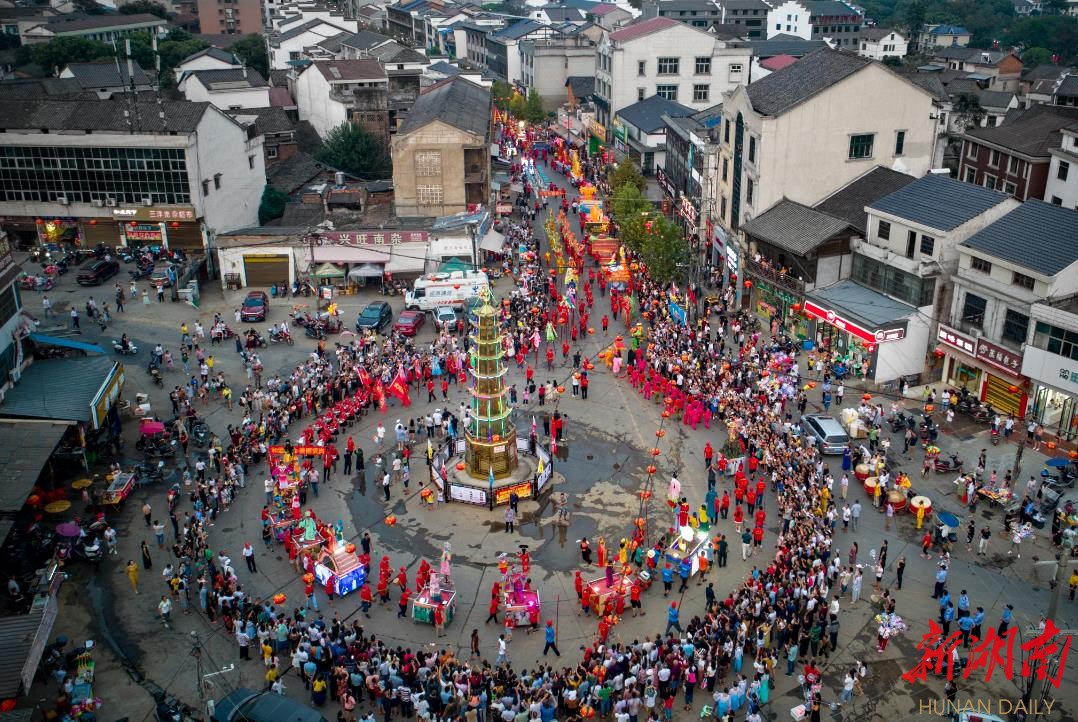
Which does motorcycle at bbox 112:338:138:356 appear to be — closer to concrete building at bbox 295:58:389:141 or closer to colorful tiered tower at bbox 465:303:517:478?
colorful tiered tower at bbox 465:303:517:478

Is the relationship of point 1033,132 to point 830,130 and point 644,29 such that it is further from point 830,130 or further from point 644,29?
point 644,29

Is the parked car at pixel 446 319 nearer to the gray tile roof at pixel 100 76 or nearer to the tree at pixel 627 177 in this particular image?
the tree at pixel 627 177

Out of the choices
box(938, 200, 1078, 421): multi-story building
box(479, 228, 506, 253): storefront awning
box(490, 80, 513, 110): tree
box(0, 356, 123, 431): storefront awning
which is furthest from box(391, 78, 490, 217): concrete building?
box(490, 80, 513, 110): tree

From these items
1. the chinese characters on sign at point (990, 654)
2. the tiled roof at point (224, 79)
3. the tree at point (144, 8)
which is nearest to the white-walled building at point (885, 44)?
the tiled roof at point (224, 79)

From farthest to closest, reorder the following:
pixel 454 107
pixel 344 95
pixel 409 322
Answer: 1. pixel 344 95
2. pixel 454 107
3. pixel 409 322

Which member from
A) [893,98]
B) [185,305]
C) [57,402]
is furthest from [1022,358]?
[185,305]

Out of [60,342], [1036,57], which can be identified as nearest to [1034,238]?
[60,342]
